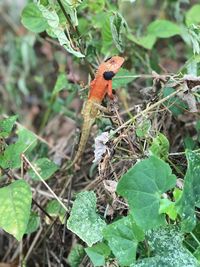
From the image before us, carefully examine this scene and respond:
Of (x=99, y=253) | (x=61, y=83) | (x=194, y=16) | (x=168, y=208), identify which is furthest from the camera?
(x=194, y=16)

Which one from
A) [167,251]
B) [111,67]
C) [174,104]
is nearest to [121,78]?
[111,67]

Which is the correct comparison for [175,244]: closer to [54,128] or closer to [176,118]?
[176,118]

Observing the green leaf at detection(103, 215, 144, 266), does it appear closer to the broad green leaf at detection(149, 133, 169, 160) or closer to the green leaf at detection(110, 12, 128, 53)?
the broad green leaf at detection(149, 133, 169, 160)

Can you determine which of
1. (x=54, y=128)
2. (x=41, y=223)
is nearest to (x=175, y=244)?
(x=41, y=223)

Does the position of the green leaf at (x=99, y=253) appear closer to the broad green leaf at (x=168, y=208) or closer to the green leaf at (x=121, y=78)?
the broad green leaf at (x=168, y=208)

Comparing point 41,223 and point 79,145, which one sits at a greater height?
point 79,145

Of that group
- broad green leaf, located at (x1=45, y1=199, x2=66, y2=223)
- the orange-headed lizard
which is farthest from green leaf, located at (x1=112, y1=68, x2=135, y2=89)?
broad green leaf, located at (x1=45, y1=199, x2=66, y2=223)

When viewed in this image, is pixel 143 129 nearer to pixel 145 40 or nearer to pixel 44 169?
pixel 44 169
